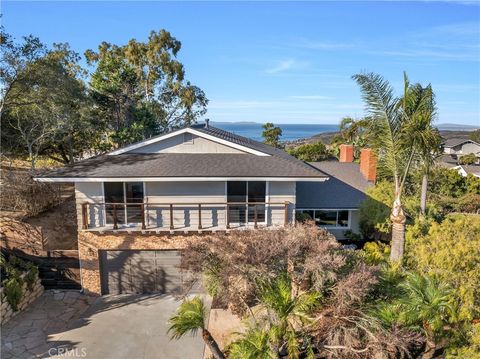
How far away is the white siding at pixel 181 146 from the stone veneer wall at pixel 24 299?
7.46 meters

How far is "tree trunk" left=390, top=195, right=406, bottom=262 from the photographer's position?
42.4 feet

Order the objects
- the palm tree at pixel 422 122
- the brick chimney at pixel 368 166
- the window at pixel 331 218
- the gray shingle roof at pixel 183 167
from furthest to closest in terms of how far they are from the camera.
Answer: the brick chimney at pixel 368 166 < the window at pixel 331 218 < the gray shingle roof at pixel 183 167 < the palm tree at pixel 422 122

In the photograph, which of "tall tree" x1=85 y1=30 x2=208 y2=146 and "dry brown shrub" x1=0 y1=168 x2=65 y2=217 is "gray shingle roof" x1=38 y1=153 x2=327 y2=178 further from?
"tall tree" x1=85 y1=30 x2=208 y2=146

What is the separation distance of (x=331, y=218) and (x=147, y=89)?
32.9 m

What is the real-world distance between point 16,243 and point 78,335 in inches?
244

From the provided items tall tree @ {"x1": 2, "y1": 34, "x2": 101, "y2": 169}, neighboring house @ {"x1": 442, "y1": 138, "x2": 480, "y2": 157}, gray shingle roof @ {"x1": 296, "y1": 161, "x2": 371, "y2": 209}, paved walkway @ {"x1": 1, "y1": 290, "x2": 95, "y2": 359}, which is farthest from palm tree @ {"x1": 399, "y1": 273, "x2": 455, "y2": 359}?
neighboring house @ {"x1": 442, "y1": 138, "x2": 480, "y2": 157}

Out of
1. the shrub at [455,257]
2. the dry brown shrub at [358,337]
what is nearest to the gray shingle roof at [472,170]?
the shrub at [455,257]

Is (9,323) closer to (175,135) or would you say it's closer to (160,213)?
(160,213)

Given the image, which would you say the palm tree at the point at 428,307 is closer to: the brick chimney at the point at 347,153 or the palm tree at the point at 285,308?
the palm tree at the point at 285,308

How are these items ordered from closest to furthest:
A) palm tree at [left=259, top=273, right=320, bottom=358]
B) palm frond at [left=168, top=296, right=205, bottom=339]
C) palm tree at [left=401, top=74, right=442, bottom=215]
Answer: palm tree at [left=259, top=273, right=320, bottom=358] < palm frond at [left=168, top=296, right=205, bottom=339] < palm tree at [left=401, top=74, right=442, bottom=215]

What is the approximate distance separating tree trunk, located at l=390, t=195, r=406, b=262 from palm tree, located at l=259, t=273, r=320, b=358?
20.7 ft

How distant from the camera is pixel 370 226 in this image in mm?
18797

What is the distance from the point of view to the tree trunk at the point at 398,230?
12.9 m

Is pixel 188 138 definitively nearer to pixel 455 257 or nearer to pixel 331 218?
pixel 331 218
